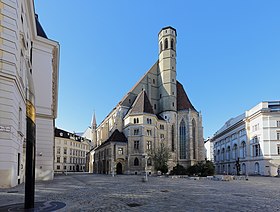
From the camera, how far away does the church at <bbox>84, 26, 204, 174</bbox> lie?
65.1 m

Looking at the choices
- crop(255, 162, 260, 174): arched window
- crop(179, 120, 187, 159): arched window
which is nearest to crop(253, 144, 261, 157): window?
crop(255, 162, 260, 174): arched window

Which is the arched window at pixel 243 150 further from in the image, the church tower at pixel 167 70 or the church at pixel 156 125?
the church tower at pixel 167 70

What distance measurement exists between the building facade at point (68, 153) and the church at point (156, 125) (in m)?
20.6

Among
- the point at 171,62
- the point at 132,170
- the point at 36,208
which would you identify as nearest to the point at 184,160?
the point at 132,170

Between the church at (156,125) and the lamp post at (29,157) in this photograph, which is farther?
the church at (156,125)

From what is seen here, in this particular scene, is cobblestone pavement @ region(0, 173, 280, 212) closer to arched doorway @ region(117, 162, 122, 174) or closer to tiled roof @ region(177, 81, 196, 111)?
arched doorway @ region(117, 162, 122, 174)

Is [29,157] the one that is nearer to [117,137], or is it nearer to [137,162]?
[137,162]

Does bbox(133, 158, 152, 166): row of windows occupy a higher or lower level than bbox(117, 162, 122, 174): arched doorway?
higher

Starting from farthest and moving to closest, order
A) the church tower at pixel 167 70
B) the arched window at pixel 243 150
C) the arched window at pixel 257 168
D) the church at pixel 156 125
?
1. the arched window at pixel 243 150
2. the church tower at pixel 167 70
3. the arched window at pixel 257 168
4. the church at pixel 156 125

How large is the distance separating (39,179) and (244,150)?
62777mm

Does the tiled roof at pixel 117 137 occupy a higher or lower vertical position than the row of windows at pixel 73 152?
higher

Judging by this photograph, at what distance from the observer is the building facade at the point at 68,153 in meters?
98.1

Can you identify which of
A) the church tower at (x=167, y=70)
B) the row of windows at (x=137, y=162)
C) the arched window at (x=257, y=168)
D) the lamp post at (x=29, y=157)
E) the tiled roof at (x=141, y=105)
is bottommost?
the arched window at (x=257, y=168)

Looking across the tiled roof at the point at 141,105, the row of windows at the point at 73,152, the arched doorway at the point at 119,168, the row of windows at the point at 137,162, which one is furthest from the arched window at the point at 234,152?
the row of windows at the point at 73,152
